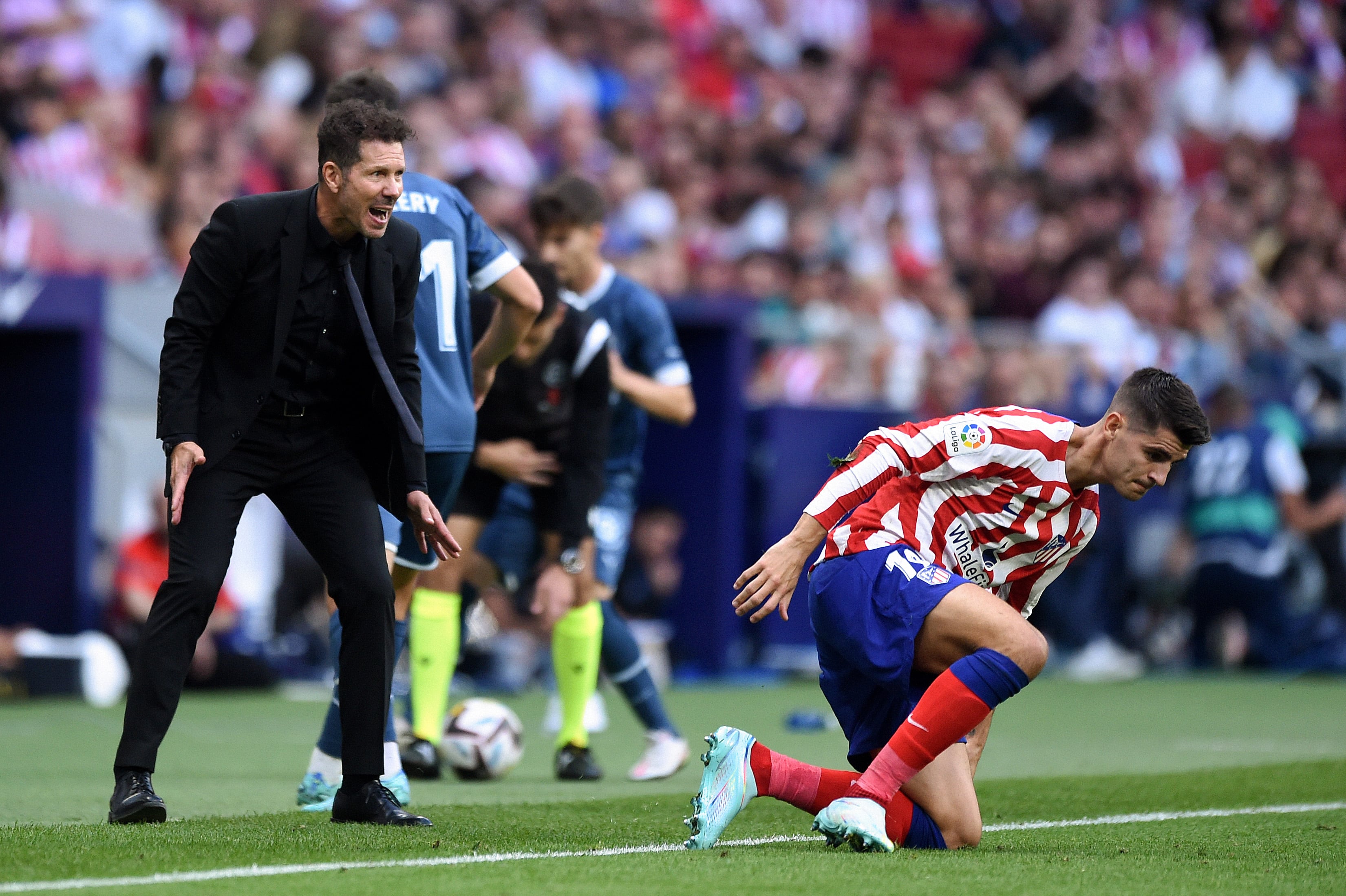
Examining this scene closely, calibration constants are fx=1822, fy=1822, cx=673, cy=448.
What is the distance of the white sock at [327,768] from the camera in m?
5.74

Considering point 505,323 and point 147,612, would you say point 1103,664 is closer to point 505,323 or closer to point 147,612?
point 147,612

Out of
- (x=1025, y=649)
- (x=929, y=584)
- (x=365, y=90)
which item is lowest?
(x=1025, y=649)

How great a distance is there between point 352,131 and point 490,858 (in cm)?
199

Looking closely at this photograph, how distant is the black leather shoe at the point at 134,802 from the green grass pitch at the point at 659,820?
0.07 metres

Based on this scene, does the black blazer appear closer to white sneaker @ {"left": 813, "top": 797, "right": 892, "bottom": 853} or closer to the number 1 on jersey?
the number 1 on jersey

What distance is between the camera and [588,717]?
898cm

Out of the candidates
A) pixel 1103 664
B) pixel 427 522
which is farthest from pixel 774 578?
pixel 1103 664

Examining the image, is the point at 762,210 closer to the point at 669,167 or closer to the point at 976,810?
the point at 669,167

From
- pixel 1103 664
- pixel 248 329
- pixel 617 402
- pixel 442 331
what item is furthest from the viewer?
pixel 1103 664

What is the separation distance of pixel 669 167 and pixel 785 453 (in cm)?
343

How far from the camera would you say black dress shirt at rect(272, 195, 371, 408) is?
513cm

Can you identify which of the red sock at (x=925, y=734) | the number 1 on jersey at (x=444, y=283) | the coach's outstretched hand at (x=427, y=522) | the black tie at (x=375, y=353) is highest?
the number 1 on jersey at (x=444, y=283)

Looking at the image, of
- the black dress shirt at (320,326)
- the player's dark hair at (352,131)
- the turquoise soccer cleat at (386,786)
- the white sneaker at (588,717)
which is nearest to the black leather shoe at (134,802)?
the turquoise soccer cleat at (386,786)

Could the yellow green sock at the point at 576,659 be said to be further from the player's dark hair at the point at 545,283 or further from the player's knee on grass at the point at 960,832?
the player's knee on grass at the point at 960,832
